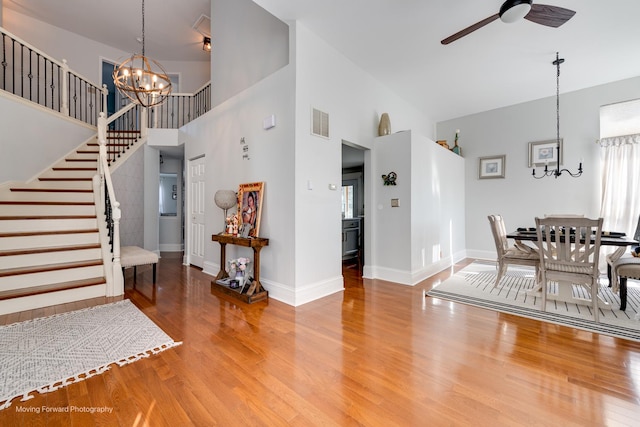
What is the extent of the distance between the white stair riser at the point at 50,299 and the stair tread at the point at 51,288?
0.14 ft

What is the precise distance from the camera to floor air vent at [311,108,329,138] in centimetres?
341

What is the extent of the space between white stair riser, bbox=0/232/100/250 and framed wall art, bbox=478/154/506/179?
7.51 m

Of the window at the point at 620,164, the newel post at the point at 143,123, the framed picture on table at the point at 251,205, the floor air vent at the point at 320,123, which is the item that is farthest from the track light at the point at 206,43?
the window at the point at 620,164

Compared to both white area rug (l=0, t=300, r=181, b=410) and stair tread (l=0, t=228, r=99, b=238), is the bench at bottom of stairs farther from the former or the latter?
white area rug (l=0, t=300, r=181, b=410)

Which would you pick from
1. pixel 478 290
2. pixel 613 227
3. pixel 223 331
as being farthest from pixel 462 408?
pixel 613 227

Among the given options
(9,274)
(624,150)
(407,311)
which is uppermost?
(624,150)

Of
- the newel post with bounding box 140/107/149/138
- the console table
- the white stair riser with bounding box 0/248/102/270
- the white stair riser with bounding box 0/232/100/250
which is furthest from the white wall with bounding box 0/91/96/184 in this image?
the console table

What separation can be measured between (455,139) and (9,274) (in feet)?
25.6

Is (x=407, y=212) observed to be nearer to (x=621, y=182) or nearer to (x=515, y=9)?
(x=515, y=9)

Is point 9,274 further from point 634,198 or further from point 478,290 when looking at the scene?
point 634,198

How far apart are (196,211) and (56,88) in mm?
4799

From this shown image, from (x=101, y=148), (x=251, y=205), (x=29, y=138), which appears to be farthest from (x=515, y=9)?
(x=29, y=138)

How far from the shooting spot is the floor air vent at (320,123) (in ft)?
11.2

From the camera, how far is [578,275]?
2822 millimetres
